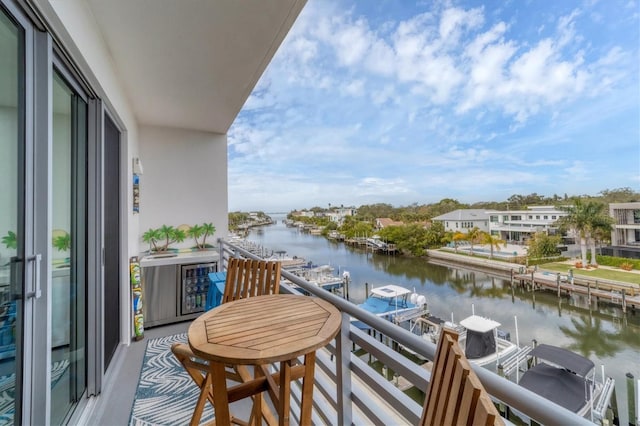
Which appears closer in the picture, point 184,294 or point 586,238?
point 184,294

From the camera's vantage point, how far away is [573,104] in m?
12.6

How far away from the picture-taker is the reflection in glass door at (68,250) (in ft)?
4.39

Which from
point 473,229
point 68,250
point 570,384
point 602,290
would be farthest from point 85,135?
point 473,229

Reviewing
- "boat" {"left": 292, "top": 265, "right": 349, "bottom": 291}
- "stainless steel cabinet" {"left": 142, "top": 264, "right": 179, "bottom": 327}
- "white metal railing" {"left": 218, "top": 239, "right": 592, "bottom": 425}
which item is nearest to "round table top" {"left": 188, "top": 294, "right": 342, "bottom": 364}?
"white metal railing" {"left": 218, "top": 239, "right": 592, "bottom": 425}

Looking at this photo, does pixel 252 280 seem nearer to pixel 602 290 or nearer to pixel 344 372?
pixel 344 372

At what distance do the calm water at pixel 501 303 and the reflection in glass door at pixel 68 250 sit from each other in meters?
4.16

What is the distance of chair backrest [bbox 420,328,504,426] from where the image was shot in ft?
1.12

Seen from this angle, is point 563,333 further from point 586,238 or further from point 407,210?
point 407,210

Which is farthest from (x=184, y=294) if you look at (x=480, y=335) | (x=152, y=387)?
(x=480, y=335)

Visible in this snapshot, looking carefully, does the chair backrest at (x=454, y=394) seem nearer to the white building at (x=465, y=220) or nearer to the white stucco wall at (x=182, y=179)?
the white stucco wall at (x=182, y=179)

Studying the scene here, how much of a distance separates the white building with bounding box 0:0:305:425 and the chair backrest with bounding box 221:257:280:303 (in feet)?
2.80

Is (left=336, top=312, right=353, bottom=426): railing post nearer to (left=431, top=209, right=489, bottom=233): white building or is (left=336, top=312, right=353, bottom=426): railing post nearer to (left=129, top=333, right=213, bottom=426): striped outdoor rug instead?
(left=129, top=333, right=213, bottom=426): striped outdoor rug

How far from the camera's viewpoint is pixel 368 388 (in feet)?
3.81

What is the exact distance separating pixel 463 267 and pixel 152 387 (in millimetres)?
12739
